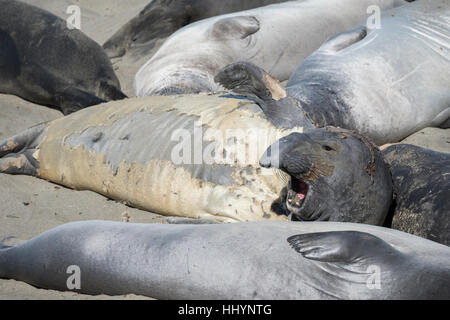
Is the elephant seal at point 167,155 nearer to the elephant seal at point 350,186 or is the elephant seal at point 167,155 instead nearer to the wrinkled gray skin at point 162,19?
the elephant seal at point 350,186

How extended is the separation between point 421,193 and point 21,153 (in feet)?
7.94

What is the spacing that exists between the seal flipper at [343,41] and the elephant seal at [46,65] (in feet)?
5.27

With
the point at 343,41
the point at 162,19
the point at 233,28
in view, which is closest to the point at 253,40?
the point at 233,28

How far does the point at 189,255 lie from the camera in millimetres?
2672

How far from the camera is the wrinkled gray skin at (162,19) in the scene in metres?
6.48

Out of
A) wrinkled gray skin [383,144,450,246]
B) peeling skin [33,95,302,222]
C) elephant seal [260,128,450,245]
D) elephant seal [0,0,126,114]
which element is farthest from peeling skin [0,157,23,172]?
wrinkled gray skin [383,144,450,246]

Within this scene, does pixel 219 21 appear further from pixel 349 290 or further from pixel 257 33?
pixel 349 290

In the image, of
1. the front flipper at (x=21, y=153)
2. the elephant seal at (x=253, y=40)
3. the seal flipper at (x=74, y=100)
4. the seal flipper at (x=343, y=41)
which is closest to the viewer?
the front flipper at (x=21, y=153)

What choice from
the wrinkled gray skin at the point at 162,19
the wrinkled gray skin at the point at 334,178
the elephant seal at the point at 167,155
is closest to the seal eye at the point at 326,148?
the wrinkled gray skin at the point at 334,178

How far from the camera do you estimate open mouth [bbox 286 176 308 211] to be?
10.5ft

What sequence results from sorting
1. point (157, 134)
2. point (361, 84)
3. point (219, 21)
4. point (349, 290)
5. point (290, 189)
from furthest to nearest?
point (219, 21), point (361, 84), point (157, 134), point (290, 189), point (349, 290)

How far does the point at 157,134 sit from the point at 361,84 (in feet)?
4.95

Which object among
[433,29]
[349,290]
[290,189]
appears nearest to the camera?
[349,290]
